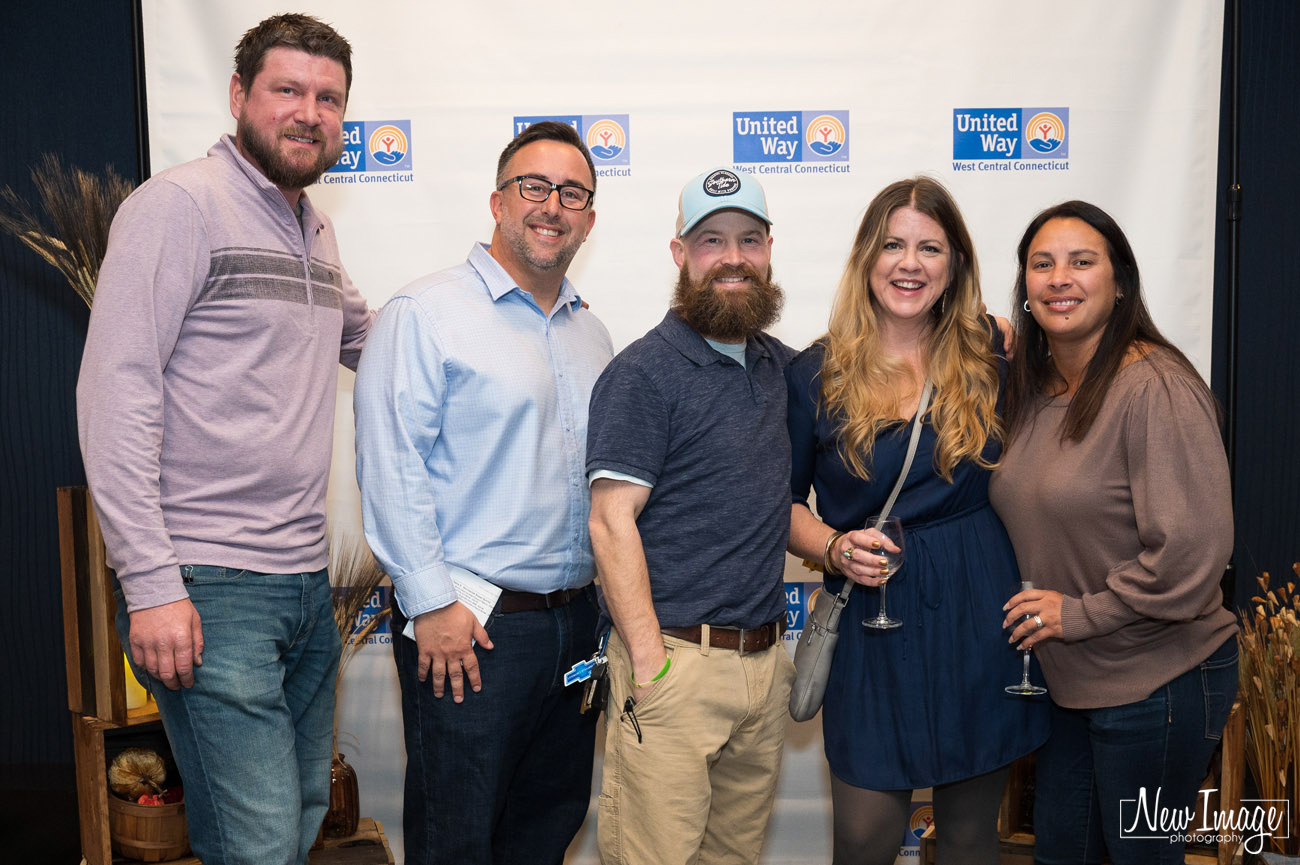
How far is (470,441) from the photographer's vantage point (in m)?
1.98

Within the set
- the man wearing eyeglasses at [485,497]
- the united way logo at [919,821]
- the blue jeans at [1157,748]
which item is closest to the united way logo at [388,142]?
the man wearing eyeglasses at [485,497]

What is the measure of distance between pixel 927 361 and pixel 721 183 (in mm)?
621

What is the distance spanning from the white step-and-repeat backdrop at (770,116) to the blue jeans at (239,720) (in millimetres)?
1623

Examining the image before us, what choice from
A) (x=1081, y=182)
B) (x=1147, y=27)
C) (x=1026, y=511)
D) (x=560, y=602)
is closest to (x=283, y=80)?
(x=560, y=602)

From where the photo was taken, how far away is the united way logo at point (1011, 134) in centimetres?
314

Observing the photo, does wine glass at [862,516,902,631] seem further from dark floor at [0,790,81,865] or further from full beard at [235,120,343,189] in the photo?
dark floor at [0,790,81,865]

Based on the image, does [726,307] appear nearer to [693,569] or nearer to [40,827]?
[693,569]

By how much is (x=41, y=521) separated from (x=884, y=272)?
3.02 m

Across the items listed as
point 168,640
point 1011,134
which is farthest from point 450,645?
point 1011,134

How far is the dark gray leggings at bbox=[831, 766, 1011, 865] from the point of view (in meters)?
2.05

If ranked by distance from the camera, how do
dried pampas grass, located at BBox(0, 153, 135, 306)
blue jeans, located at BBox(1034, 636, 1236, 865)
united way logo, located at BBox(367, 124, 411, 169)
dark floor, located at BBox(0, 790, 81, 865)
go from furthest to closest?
united way logo, located at BBox(367, 124, 411, 169)
dark floor, located at BBox(0, 790, 81, 865)
dried pampas grass, located at BBox(0, 153, 135, 306)
blue jeans, located at BBox(1034, 636, 1236, 865)

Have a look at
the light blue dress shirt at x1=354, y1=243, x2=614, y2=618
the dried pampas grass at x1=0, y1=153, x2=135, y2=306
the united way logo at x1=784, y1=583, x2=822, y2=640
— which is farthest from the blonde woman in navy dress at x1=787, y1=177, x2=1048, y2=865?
the dried pampas grass at x1=0, y1=153, x2=135, y2=306

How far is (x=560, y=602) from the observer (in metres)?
2.07

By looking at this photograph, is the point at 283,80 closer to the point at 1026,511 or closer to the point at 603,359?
the point at 603,359
